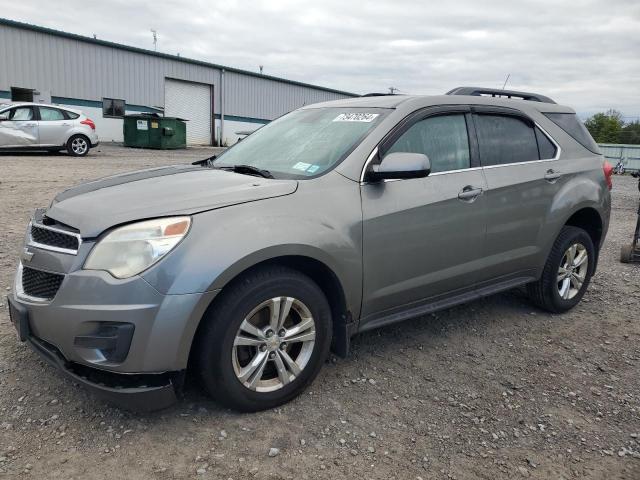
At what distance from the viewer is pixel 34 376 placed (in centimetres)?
304

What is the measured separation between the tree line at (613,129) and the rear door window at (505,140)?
33.6 m

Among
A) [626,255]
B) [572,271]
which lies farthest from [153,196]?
[626,255]

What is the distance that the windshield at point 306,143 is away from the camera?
3.21m

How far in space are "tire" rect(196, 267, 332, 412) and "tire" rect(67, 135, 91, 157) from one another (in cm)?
1565

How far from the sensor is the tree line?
3962 centimetres

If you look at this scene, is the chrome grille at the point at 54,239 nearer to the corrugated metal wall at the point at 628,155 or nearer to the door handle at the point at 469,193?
the door handle at the point at 469,193

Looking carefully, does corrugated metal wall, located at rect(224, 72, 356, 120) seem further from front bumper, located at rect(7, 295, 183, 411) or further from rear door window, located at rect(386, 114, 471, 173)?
front bumper, located at rect(7, 295, 183, 411)

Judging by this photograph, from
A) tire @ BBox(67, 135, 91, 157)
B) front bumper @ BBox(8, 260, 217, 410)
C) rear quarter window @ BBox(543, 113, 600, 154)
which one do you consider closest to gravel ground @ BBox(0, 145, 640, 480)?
front bumper @ BBox(8, 260, 217, 410)

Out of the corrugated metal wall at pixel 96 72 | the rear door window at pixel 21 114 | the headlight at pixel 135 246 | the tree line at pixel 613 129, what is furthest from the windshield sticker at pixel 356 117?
the tree line at pixel 613 129

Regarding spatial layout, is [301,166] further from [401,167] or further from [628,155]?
[628,155]

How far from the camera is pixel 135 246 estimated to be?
96.4 inches

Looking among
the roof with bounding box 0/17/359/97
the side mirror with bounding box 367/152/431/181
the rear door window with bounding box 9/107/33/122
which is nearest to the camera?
the side mirror with bounding box 367/152/431/181

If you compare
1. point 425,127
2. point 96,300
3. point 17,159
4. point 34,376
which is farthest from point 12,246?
point 17,159

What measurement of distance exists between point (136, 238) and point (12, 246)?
3863 mm
